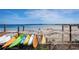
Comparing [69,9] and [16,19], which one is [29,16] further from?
[69,9]

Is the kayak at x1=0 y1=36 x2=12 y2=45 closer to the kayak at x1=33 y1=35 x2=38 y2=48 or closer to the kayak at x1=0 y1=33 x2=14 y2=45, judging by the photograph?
the kayak at x1=0 y1=33 x2=14 y2=45

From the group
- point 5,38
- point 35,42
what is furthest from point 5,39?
point 35,42

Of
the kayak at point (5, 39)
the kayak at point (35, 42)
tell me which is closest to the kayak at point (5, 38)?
the kayak at point (5, 39)

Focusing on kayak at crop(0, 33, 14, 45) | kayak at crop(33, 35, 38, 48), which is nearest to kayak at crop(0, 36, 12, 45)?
kayak at crop(0, 33, 14, 45)

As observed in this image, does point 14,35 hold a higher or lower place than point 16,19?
lower

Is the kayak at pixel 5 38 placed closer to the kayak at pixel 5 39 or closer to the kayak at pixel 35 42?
the kayak at pixel 5 39

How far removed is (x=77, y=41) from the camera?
2.68m

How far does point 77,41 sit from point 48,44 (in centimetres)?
40

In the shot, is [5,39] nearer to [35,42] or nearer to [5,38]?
[5,38]
